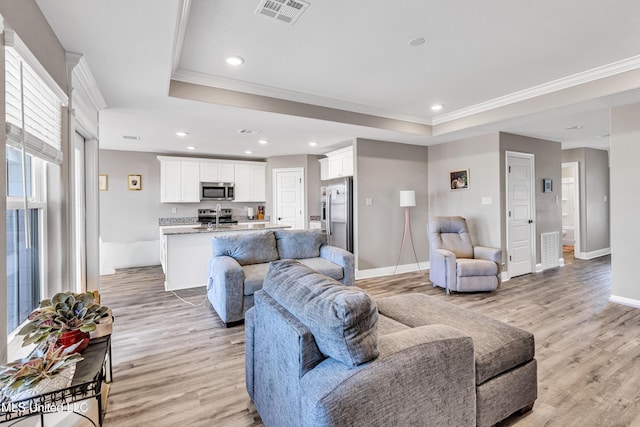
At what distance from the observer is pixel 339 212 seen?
5.37 metres

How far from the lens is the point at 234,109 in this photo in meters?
3.51

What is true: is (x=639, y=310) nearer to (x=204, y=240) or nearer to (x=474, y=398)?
(x=474, y=398)

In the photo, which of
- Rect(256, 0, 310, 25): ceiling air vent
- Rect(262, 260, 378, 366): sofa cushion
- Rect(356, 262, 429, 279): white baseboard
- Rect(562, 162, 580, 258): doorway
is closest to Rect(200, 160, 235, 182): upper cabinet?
Rect(356, 262, 429, 279): white baseboard

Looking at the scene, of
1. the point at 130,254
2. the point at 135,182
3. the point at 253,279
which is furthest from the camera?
the point at 135,182

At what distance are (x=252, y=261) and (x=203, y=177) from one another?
3.71 metres

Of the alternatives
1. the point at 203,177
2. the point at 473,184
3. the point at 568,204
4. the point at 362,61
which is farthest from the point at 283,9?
the point at 568,204

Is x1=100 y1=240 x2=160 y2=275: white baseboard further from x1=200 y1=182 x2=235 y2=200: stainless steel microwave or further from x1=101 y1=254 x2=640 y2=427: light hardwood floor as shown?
x1=101 y1=254 x2=640 y2=427: light hardwood floor

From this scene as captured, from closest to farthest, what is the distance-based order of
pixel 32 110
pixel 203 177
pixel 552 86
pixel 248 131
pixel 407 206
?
pixel 32 110
pixel 552 86
pixel 248 131
pixel 407 206
pixel 203 177

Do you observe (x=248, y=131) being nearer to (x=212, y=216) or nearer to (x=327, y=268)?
(x=327, y=268)

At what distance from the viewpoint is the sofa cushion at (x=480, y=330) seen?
1.59m

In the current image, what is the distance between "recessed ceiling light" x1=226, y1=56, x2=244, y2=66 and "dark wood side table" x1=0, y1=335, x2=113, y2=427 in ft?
8.20

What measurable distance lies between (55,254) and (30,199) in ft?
1.48

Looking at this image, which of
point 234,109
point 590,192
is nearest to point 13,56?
point 234,109

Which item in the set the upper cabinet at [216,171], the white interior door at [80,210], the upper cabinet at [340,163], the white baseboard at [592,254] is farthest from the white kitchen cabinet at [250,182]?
the white baseboard at [592,254]
